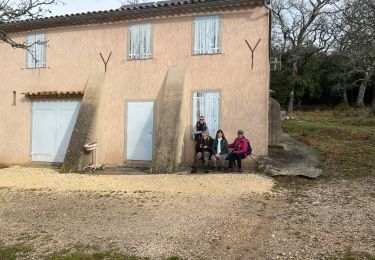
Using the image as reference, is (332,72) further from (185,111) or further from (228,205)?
(228,205)

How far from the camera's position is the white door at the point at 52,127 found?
45.7ft

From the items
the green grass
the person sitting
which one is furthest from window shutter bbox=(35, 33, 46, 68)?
the green grass

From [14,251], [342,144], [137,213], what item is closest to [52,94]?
[137,213]

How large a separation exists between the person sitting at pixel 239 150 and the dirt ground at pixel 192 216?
0.71 metres

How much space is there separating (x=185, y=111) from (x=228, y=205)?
507cm

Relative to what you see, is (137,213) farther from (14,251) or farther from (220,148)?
(220,148)

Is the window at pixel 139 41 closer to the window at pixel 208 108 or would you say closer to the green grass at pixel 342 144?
the window at pixel 208 108

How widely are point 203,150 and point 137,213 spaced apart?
4.27m

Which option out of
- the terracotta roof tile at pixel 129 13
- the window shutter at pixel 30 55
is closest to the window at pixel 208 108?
the terracotta roof tile at pixel 129 13

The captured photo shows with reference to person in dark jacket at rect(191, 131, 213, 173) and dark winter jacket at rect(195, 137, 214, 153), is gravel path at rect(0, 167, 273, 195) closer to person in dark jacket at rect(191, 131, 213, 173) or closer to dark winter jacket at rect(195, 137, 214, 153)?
person in dark jacket at rect(191, 131, 213, 173)

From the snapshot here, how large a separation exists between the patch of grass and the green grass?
7.56 m

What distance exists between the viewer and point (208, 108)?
12180mm

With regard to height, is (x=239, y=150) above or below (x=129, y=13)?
below

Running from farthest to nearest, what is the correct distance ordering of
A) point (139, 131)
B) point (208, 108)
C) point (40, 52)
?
1. point (40, 52)
2. point (139, 131)
3. point (208, 108)
